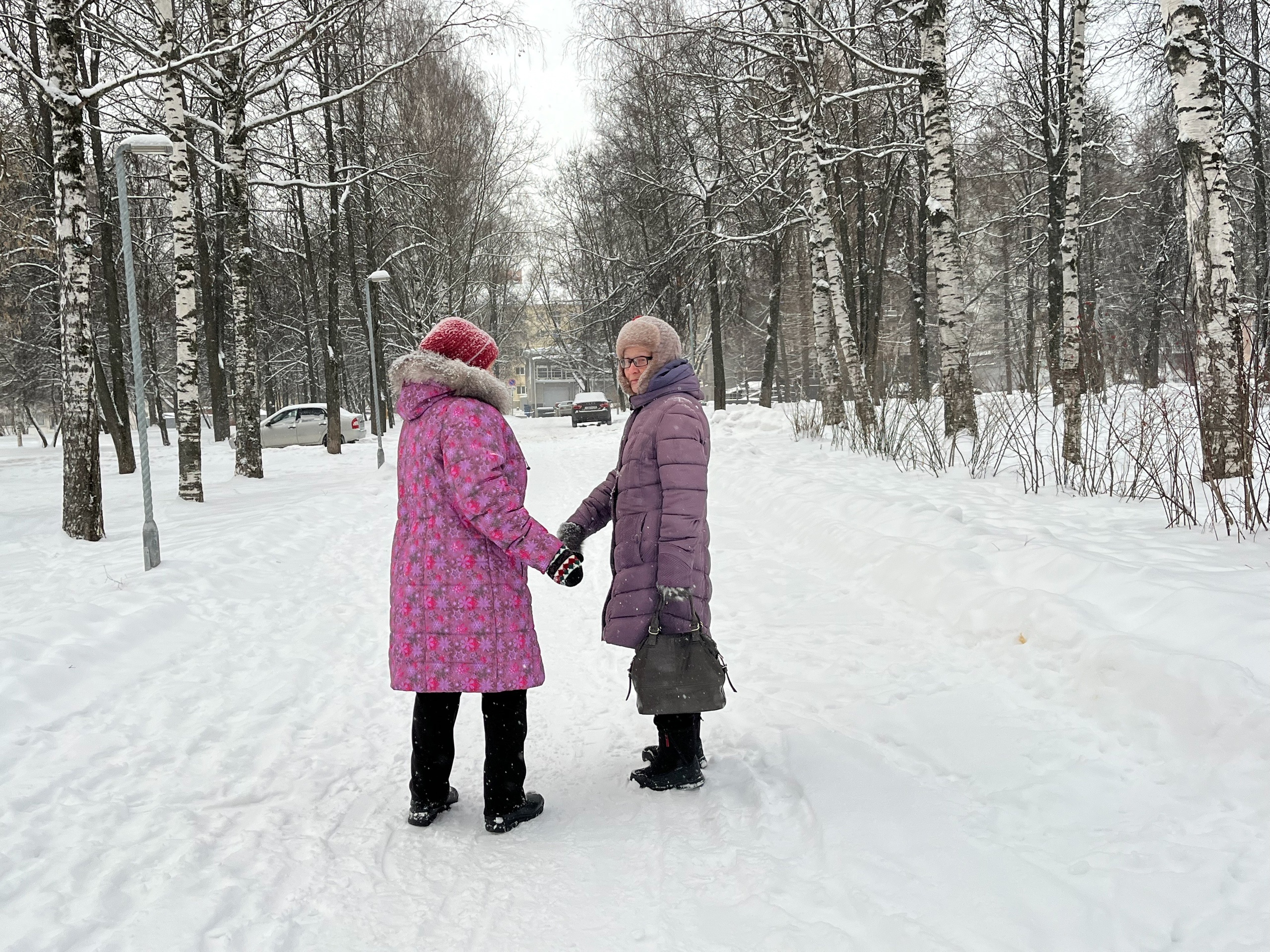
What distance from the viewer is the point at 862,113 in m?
19.3

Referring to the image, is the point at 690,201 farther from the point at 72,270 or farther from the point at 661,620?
the point at 661,620

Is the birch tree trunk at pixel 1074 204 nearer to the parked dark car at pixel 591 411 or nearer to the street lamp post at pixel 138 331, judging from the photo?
the street lamp post at pixel 138 331

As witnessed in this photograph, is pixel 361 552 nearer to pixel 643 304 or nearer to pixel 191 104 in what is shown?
pixel 191 104

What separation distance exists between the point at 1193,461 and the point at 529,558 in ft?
23.0

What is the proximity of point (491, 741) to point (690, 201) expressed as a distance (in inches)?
907

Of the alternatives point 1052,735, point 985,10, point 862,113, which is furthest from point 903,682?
point 862,113

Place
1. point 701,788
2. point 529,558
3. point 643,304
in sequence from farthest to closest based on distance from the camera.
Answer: point 643,304 < point 701,788 < point 529,558

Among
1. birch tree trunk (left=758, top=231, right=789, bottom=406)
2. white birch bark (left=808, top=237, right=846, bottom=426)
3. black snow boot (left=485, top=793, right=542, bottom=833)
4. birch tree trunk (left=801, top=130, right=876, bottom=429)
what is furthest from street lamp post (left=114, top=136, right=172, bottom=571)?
birch tree trunk (left=758, top=231, right=789, bottom=406)

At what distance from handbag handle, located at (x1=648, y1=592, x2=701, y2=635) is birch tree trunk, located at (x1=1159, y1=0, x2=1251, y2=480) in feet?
16.8

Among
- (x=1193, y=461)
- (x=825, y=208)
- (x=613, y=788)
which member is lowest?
(x=613, y=788)

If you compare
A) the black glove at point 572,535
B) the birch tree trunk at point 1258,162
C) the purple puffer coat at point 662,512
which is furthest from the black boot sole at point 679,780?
the birch tree trunk at point 1258,162

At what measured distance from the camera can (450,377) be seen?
9.21 ft

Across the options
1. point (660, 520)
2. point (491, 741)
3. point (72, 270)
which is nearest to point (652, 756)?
point (491, 741)

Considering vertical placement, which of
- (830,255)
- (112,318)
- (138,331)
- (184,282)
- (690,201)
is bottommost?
(138,331)
